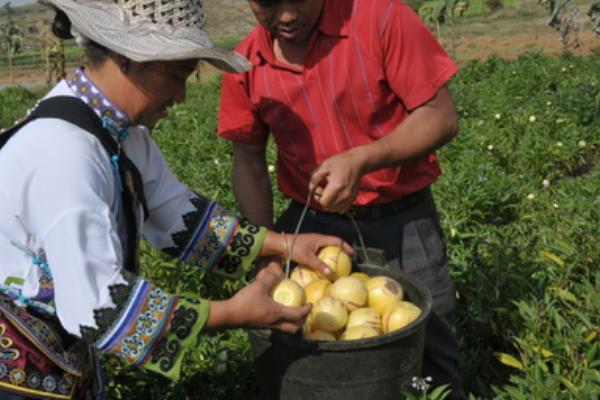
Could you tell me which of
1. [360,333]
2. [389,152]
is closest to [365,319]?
[360,333]

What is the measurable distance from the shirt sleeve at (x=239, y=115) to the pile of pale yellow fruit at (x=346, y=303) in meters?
0.68

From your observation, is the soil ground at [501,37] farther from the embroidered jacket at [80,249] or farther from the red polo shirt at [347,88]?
the embroidered jacket at [80,249]

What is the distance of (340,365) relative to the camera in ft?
6.82

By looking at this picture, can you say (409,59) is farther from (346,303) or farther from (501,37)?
(501,37)

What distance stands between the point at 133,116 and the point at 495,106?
22.8 ft

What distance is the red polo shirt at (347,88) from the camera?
258 centimetres

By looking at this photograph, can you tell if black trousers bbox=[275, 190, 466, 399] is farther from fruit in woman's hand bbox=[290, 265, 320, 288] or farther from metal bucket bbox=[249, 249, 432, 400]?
metal bucket bbox=[249, 249, 432, 400]

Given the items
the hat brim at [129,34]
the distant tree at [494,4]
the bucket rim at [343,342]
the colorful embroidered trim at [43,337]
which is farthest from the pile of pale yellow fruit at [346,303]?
the distant tree at [494,4]

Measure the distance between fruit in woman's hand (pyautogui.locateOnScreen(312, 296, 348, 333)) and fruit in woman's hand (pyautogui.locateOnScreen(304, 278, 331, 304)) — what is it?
7 cm

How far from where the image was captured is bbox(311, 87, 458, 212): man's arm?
2281 mm

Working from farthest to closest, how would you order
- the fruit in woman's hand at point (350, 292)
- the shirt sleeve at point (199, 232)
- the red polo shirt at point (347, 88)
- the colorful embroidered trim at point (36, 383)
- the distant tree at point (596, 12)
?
the distant tree at point (596, 12), the red polo shirt at point (347, 88), the shirt sleeve at point (199, 232), the fruit in woman's hand at point (350, 292), the colorful embroidered trim at point (36, 383)

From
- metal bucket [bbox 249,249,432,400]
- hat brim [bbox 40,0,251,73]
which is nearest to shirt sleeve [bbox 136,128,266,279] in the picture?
metal bucket [bbox 249,249,432,400]

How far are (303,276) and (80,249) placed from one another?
958mm

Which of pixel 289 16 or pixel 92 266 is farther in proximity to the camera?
pixel 289 16
